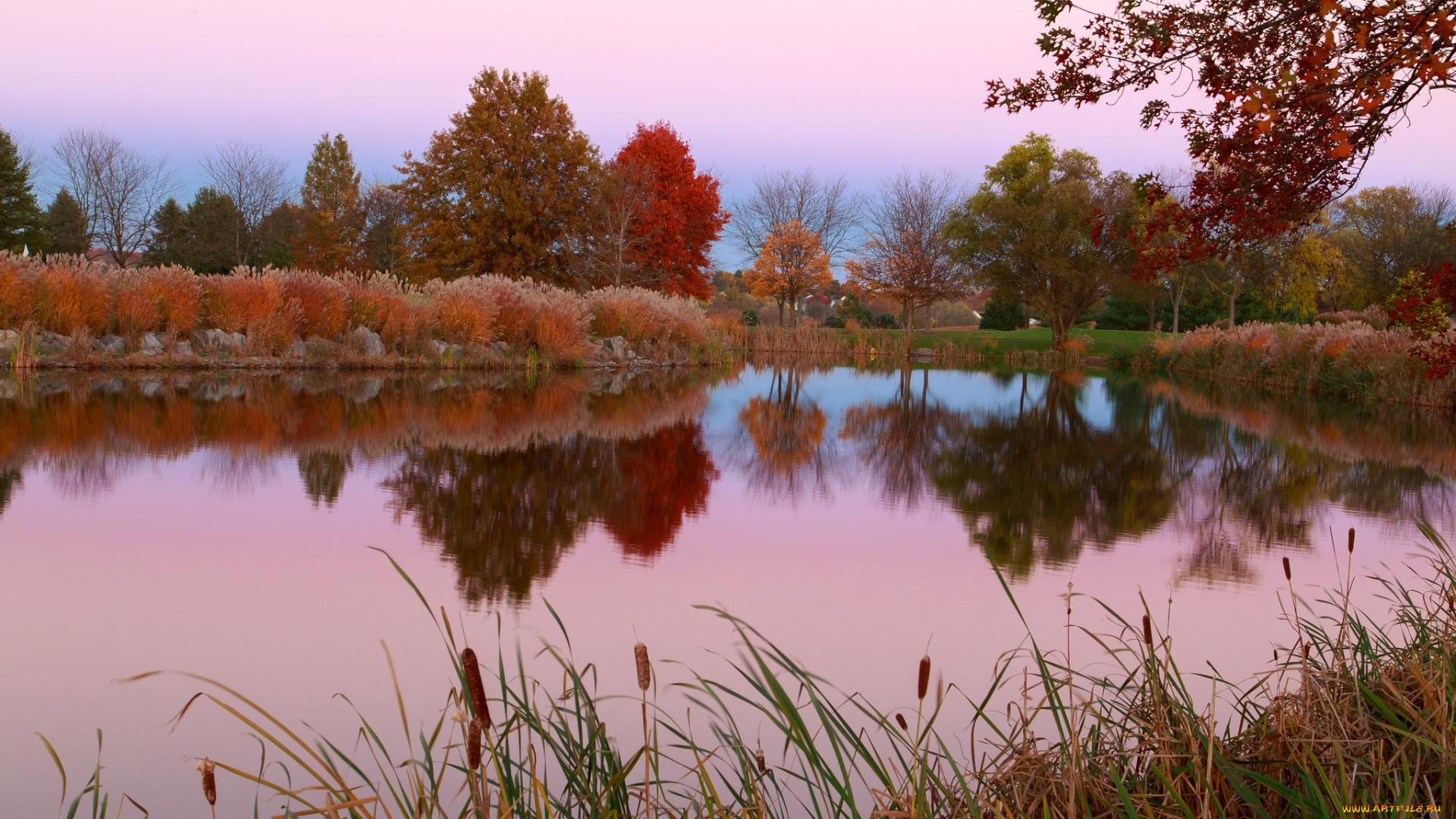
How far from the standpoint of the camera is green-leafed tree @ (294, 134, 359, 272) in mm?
40188

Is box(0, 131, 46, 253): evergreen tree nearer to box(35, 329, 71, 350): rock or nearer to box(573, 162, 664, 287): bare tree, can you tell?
box(573, 162, 664, 287): bare tree

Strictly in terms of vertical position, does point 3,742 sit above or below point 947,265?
below

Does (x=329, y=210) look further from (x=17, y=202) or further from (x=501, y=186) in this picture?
(x=501, y=186)

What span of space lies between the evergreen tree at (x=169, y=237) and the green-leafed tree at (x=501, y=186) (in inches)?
571

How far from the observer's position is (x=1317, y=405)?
575 inches

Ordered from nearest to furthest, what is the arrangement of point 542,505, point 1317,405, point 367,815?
point 367,815 < point 542,505 < point 1317,405

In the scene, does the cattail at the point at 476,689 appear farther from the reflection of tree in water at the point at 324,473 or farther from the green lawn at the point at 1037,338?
the green lawn at the point at 1037,338

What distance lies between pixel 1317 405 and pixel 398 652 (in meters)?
15.6

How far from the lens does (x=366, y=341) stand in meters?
15.7

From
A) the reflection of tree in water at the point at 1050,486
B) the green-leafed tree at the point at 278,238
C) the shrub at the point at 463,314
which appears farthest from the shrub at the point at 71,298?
the green-leafed tree at the point at 278,238

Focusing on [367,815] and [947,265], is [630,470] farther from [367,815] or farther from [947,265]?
[947,265]

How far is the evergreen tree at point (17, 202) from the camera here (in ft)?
112

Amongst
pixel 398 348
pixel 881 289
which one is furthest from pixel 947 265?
pixel 398 348

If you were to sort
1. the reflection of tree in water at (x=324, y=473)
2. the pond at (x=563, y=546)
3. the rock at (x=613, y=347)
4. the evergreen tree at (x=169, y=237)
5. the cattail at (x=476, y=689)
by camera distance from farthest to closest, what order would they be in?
the evergreen tree at (x=169, y=237)
the rock at (x=613, y=347)
the reflection of tree in water at (x=324, y=473)
the pond at (x=563, y=546)
the cattail at (x=476, y=689)
